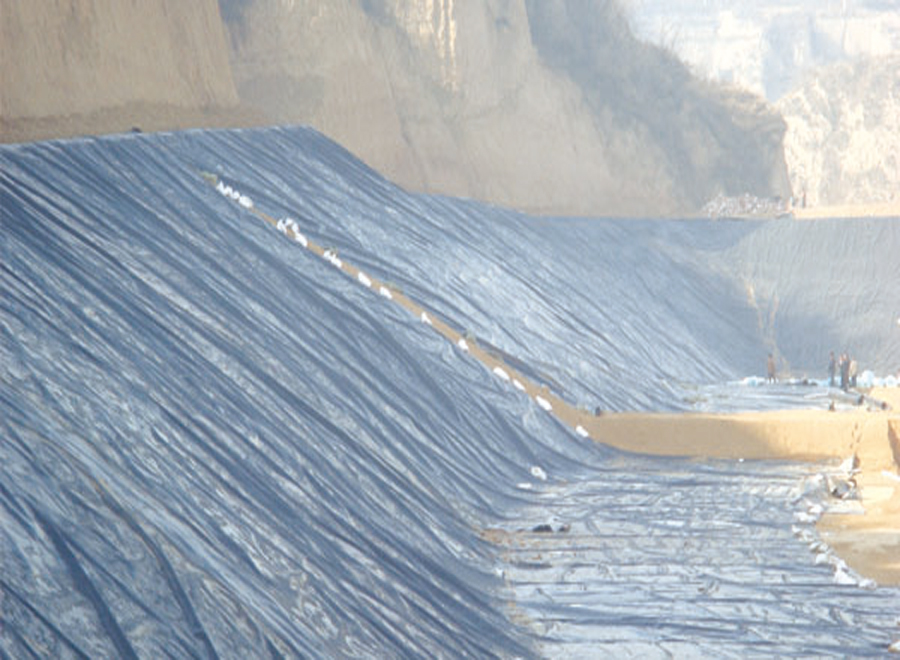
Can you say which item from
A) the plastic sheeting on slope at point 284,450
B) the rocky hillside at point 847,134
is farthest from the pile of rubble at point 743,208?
the rocky hillside at point 847,134

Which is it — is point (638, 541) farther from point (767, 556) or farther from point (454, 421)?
point (454, 421)

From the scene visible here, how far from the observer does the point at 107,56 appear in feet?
72.4

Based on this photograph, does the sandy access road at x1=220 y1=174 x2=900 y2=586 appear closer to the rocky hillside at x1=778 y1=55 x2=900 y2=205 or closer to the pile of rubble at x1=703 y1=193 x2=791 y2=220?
the pile of rubble at x1=703 y1=193 x2=791 y2=220

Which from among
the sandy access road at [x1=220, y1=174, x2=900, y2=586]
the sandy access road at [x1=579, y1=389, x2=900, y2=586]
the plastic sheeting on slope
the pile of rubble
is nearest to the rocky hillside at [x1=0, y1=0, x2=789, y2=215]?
the pile of rubble

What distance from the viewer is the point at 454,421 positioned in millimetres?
19656

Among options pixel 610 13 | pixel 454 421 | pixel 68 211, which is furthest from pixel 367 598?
pixel 610 13

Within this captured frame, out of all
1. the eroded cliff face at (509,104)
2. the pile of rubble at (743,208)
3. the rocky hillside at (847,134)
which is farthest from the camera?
the rocky hillside at (847,134)

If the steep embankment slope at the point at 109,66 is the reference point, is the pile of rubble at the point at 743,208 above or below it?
above

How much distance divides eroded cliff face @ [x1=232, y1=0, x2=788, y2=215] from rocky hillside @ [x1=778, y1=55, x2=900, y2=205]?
109 feet

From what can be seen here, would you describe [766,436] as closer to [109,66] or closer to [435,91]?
[109,66]

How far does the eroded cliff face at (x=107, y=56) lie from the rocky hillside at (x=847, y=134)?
58475 millimetres

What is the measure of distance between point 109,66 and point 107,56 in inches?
5.8

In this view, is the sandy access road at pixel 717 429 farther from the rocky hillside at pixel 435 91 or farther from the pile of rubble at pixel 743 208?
the pile of rubble at pixel 743 208

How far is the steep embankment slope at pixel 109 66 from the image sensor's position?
19.0 m
